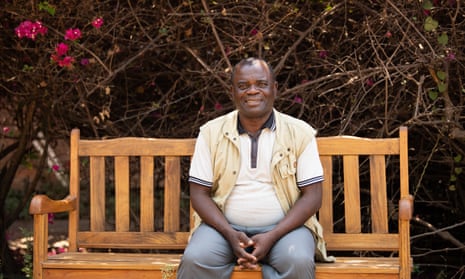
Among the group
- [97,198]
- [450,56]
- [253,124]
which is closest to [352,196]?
[253,124]

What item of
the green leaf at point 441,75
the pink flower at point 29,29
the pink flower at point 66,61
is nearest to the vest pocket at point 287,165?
the green leaf at point 441,75

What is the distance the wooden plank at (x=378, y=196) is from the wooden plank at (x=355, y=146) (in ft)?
0.19

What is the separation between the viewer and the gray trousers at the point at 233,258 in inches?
154

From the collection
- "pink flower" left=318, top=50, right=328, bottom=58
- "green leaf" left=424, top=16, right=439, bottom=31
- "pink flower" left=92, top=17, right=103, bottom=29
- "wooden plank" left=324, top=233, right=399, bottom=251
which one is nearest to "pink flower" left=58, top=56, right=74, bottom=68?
"pink flower" left=92, top=17, right=103, bottom=29

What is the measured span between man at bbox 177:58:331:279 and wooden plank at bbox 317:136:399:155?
0.36 meters

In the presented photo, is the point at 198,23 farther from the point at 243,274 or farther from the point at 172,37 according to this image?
the point at 243,274

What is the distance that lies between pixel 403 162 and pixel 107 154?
1727 millimetres

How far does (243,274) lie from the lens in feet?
13.3

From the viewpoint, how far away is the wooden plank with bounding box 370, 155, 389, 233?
462 cm

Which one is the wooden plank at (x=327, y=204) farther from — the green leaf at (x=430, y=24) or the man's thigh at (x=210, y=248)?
the green leaf at (x=430, y=24)

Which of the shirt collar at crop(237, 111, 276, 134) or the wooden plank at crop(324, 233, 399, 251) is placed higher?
the shirt collar at crop(237, 111, 276, 134)

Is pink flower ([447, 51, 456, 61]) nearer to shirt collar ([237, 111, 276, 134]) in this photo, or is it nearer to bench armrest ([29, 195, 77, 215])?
shirt collar ([237, 111, 276, 134])

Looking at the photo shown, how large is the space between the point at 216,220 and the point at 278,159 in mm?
450

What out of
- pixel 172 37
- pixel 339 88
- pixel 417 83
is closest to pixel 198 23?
pixel 172 37
